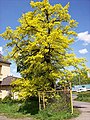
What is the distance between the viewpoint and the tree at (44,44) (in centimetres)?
1761

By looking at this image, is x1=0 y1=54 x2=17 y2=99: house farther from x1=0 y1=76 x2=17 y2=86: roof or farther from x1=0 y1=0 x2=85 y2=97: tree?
x1=0 y1=0 x2=85 y2=97: tree

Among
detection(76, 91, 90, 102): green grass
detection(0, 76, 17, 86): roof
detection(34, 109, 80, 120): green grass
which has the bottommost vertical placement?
detection(34, 109, 80, 120): green grass

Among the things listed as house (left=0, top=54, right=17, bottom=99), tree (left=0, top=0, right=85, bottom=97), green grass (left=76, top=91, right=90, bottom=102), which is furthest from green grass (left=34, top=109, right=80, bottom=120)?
green grass (left=76, top=91, right=90, bottom=102)

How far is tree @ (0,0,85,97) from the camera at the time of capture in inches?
693

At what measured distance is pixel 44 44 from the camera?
55.2 ft

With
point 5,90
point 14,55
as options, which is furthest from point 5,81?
point 14,55

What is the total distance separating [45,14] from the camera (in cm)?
1966

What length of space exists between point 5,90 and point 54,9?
17856mm

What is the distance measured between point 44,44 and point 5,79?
19.4 m

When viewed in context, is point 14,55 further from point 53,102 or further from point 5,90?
point 5,90

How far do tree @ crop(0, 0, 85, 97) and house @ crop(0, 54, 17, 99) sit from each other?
13.3 m

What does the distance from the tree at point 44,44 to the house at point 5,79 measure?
13282 mm

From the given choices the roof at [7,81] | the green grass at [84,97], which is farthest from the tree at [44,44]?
the green grass at [84,97]

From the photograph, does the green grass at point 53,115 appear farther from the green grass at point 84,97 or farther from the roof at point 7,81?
the green grass at point 84,97
